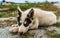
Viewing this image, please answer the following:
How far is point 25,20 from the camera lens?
15.0 ft

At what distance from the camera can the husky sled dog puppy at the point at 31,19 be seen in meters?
4.55

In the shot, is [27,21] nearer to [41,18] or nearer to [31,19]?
[31,19]

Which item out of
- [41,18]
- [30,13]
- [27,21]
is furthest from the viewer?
[41,18]

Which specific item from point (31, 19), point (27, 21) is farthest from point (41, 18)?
point (27, 21)

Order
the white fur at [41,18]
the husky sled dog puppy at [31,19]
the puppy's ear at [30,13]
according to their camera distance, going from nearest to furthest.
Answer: the husky sled dog puppy at [31,19]
the puppy's ear at [30,13]
the white fur at [41,18]

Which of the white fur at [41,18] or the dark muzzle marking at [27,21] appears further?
the white fur at [41,18]

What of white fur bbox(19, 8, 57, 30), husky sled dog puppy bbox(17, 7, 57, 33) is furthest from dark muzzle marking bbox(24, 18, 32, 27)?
white fur bbox(19, 8, 57, 30)

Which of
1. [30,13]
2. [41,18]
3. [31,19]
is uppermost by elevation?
[30,13]

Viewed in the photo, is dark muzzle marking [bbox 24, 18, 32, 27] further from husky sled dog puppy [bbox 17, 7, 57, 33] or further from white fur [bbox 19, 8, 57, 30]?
white fur [bbox 19, 8, 57, 30]

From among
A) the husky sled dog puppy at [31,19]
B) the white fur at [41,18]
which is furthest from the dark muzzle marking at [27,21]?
the white fur at [41,18]

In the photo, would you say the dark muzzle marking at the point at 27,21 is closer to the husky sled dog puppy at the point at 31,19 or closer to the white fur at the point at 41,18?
the husky sled dog puppy at the point at 31,19

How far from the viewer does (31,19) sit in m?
4.79

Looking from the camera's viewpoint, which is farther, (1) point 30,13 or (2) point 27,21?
(1) point 30,13

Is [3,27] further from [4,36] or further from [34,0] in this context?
[34,0]
